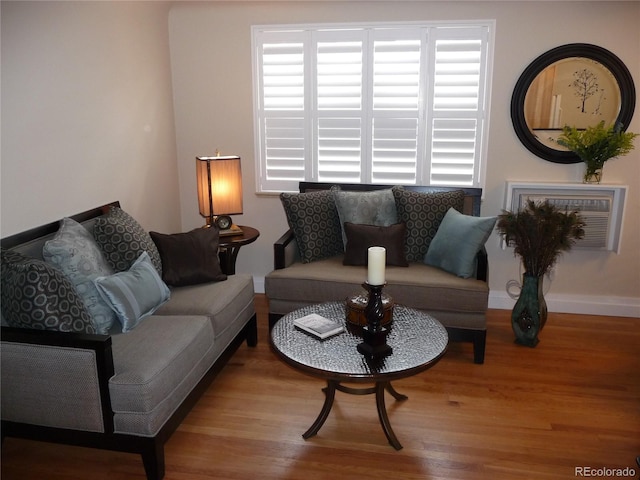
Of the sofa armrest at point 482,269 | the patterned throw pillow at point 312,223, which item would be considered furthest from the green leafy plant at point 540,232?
the patterned throw pillow at point 312,223

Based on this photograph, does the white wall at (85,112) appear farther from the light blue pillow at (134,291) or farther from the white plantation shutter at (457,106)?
the white plantation shutter at (457,106)

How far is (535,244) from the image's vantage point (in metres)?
3.40

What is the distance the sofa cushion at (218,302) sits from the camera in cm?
288

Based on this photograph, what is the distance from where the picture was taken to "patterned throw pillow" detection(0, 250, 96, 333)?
2.20 m

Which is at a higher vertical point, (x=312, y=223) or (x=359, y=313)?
(x=312, y=223)

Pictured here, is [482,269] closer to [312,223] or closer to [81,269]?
[312,223]

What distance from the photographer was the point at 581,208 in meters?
3.90

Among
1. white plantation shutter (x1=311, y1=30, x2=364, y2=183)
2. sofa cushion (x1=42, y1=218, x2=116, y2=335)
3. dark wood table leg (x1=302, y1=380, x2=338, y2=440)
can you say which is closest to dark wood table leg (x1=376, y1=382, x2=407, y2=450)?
dark wood table leg (x1=302, y1=380, x2=338, y2=440)

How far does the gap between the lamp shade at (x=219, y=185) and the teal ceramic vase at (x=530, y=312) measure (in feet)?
6.74

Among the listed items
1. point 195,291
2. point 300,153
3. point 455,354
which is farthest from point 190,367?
point 300,153

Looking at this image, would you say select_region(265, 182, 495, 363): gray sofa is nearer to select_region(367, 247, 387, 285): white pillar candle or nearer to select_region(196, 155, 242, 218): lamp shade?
select_region(196, 155, 242, 218): lamp shade

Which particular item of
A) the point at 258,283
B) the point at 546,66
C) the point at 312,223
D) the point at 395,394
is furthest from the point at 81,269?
the point at 546,66

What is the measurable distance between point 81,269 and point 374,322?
4.74ft

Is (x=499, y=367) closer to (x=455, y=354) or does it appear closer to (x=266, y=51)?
(x=455, y=354)
